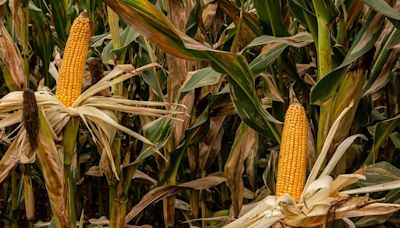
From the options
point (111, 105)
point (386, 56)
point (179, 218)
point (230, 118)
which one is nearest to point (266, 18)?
point (386, 56)

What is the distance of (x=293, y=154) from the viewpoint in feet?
6.22

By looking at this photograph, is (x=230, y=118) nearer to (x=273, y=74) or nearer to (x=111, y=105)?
(x=273, y=74)

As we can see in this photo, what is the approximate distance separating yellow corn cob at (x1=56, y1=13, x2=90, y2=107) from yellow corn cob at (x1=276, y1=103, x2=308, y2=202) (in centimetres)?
76

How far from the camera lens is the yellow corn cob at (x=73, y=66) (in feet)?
7.15

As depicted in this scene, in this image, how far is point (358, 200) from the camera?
1774 millimetres

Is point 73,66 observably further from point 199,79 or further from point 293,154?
point 293,154

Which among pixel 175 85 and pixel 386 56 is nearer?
pixel 386 56

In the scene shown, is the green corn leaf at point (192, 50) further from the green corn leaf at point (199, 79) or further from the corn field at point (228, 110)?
the green corn leaf at point (199, 79)

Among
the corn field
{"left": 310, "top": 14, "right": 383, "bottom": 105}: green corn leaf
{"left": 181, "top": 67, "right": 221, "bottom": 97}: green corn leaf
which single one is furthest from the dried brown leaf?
{"left": 310, "top": 14, "right": 383, "bottom": 105}: green corn leaf

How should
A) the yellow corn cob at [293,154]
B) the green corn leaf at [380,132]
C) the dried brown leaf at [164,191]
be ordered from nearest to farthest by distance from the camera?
the yellow corn cob at [293,154] < the green corn leaf at [380,132] < the dried brown leaf at [164,191]

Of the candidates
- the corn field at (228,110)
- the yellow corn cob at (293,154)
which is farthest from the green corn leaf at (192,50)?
the yellow corn cob at (293,154)

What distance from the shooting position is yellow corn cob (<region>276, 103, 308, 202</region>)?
189 cm

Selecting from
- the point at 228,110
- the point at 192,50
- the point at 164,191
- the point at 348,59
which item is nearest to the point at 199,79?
the point at 228,110

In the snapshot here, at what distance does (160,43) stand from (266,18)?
0.54 m
